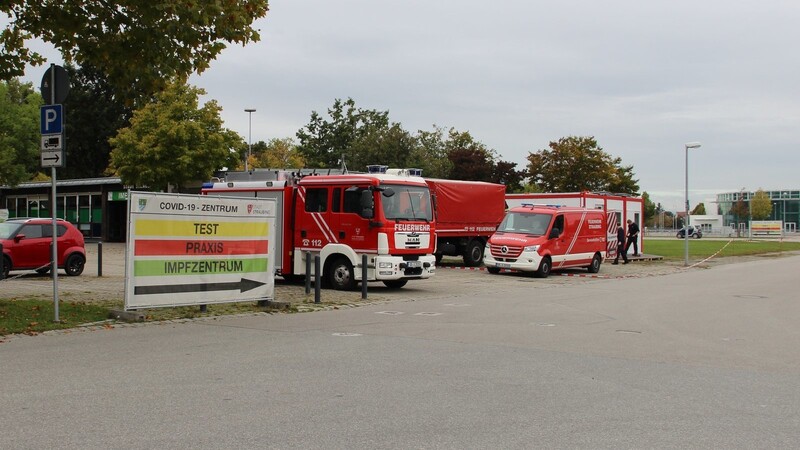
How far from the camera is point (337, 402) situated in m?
6.78

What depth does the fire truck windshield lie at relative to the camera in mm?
18609

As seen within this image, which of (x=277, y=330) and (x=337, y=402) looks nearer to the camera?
(x=337, y=402)

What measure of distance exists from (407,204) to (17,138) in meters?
47.8

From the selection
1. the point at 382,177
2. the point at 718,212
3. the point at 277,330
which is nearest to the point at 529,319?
the point at 277,330

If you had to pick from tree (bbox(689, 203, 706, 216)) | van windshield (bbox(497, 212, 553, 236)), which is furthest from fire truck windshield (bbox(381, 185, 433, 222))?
tree (bbox(689, 203, 706, 216))

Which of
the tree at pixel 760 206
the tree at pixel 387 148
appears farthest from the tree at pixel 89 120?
the tree at pixel 760 206

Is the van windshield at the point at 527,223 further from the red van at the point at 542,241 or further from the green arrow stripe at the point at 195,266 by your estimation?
the green arrow stripe at the point at 195,266

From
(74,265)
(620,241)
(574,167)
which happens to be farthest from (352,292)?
(574,167)

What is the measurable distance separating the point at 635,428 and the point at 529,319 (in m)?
7.33

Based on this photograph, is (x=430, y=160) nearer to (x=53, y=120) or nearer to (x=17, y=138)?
(x=17, y=138)

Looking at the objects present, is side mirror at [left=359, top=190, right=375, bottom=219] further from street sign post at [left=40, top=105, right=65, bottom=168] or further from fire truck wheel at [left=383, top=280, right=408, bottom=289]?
street sign post at [left=40, top=105, right=65, bottom=168]

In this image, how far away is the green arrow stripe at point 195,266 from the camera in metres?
A: 12.3

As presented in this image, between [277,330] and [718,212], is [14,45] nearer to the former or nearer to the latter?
[277,330]

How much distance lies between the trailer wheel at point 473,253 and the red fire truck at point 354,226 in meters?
10.5
